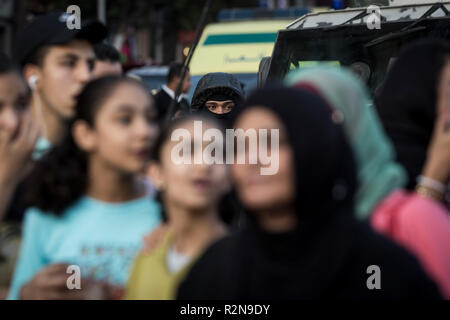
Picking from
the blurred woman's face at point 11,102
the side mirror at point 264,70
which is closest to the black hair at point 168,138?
the blurred woman's face at point 11,102

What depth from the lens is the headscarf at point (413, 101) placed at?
11.2 feet

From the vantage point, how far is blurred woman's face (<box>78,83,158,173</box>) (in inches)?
129

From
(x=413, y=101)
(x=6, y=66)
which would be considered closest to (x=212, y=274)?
(x=413, y=101)

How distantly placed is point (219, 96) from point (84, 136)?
5176 millimetres

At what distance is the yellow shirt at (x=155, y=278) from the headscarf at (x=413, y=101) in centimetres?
82

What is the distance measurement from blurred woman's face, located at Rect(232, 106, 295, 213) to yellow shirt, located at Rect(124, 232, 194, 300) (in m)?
0.31

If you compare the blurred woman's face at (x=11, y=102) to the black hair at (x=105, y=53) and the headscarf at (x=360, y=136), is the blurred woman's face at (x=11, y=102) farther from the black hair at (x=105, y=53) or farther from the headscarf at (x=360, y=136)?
the black hair at (x=105, y=53)

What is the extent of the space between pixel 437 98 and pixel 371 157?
0.44m

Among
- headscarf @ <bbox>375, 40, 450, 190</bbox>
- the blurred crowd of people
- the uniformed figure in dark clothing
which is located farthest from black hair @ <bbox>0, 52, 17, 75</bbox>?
the uniformed figure in dark clothing

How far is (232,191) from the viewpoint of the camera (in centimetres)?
307

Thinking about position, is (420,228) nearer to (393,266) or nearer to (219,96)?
(393,266)

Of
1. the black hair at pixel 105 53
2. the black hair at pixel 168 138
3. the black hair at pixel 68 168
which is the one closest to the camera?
the black hair at pixel 168 138

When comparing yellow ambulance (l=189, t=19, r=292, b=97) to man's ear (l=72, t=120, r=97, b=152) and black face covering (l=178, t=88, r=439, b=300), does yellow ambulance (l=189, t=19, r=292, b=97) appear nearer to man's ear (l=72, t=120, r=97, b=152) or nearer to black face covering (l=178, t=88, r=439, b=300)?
man's ear (l=72, t=120, r=97, b=152)
